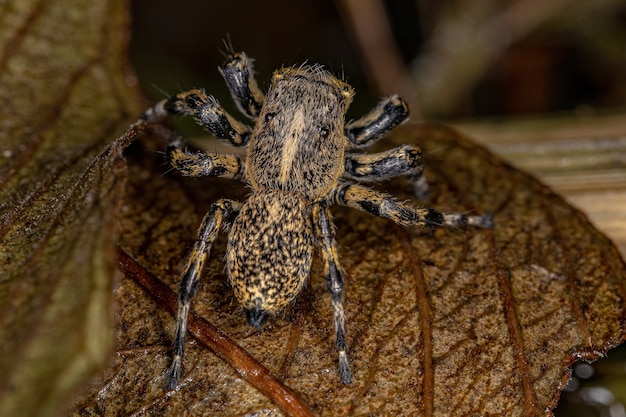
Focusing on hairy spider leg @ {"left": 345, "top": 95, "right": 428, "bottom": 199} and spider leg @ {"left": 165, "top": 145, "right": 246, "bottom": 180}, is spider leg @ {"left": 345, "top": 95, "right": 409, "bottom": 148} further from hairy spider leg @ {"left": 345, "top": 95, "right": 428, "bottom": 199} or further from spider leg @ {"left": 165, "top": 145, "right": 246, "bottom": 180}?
spider leg @ {"left": 165, "top": 145, "right": 246, "bottom": 180}

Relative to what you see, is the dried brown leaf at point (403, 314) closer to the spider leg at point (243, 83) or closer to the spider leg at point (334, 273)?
the spider leg at point (334, 273)

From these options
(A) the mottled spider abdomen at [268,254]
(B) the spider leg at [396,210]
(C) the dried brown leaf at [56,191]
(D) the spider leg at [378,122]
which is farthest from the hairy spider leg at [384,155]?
(C) the dried brown leaf at [56,191]

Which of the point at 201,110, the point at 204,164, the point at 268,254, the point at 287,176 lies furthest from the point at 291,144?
the point at 268,254

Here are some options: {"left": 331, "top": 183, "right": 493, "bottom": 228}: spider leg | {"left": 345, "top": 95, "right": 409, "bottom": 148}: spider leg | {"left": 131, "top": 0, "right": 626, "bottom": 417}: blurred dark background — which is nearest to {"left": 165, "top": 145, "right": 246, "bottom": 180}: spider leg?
{"left": 331, "top": 183, "right": 493, "bottom": 228}: spider leg

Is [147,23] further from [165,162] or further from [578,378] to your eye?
[578,378]

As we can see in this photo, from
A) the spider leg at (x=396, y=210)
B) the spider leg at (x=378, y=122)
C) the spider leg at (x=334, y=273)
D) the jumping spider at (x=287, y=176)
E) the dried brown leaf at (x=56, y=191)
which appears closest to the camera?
the dried brown leaf at (x=56, y=191)

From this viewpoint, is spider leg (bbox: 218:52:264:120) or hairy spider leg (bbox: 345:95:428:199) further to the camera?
spider leg (bbox: 218:52:264:120)

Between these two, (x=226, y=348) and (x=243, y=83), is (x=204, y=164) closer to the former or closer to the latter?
(x=243, y=83)
